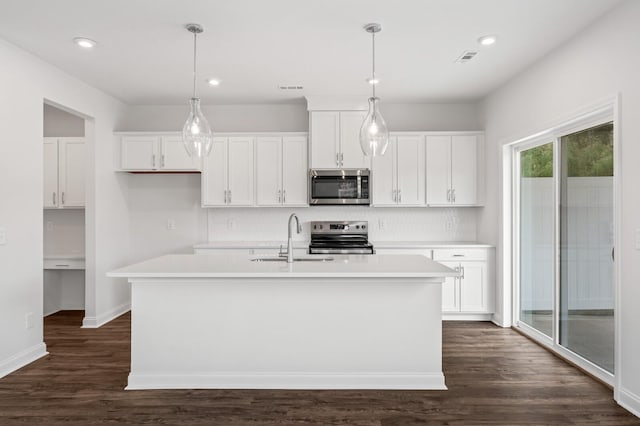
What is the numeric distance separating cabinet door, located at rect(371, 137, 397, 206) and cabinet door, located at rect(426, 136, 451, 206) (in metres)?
0.41

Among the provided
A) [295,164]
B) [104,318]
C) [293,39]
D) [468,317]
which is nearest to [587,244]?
[468,317]

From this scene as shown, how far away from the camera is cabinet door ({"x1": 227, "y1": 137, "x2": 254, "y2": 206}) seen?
5145mm

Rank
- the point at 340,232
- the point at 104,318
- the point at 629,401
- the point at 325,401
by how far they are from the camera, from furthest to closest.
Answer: the point at 340,232 → the point at 104,318 → the point at 325,401 → the point at 629,401

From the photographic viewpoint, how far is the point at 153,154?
202 inches

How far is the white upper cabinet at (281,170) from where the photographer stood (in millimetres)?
Answer: 5137

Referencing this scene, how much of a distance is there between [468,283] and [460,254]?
35cm

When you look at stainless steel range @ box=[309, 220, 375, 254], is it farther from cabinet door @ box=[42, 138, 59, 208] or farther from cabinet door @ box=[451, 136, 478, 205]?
cabinet door @ box=[42, 138, 59, 208]

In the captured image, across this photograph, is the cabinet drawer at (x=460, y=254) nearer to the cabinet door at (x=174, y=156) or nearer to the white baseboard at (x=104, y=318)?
the cabinet door at (x=174, y=156)

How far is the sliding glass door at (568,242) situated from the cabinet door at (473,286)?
37 centimetres

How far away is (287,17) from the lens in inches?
117

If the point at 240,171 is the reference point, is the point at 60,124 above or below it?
above

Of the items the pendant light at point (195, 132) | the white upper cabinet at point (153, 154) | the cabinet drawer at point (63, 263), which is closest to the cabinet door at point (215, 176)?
the white upper cabinet at point (153, 154)

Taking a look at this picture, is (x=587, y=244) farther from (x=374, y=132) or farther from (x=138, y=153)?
(x=138, y=153)

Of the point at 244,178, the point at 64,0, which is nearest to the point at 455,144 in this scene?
the point at 244,178
